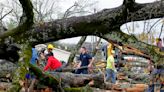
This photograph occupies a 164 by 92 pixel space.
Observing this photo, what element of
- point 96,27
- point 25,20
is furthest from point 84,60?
point 96,27

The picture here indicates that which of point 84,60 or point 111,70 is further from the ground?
point 84,60

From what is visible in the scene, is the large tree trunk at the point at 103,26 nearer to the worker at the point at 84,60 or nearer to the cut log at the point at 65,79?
the cut log at the point at 65,79

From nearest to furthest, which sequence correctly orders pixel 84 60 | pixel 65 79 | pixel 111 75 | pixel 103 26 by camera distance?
pixel 103 26 → pixel 65 79 → pixel 84 60 → pixel 111 75

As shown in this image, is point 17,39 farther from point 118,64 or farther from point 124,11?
point 118,64

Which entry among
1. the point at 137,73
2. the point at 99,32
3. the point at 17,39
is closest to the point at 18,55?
the point at 17,39

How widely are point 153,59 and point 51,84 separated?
4538mm

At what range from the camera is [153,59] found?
7.44 meters

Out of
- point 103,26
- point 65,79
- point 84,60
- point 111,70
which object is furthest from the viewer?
point 111,70

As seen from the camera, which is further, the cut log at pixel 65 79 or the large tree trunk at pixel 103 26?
the cut log at pixel 65 79

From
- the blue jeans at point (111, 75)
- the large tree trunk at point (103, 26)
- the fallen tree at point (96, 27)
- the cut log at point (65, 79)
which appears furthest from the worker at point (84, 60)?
the large tree trunk at point (103, 26)

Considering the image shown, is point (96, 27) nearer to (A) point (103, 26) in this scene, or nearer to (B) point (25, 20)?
(A) point (103, 26)

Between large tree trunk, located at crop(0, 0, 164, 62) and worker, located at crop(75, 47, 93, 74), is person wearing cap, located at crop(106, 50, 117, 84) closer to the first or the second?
worker, located at crop(75, 47, 93, 74)

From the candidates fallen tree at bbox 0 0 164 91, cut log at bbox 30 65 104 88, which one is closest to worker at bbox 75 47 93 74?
cut log at bbox 30 65 104 88

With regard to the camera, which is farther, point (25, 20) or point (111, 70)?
point (111, 70)
